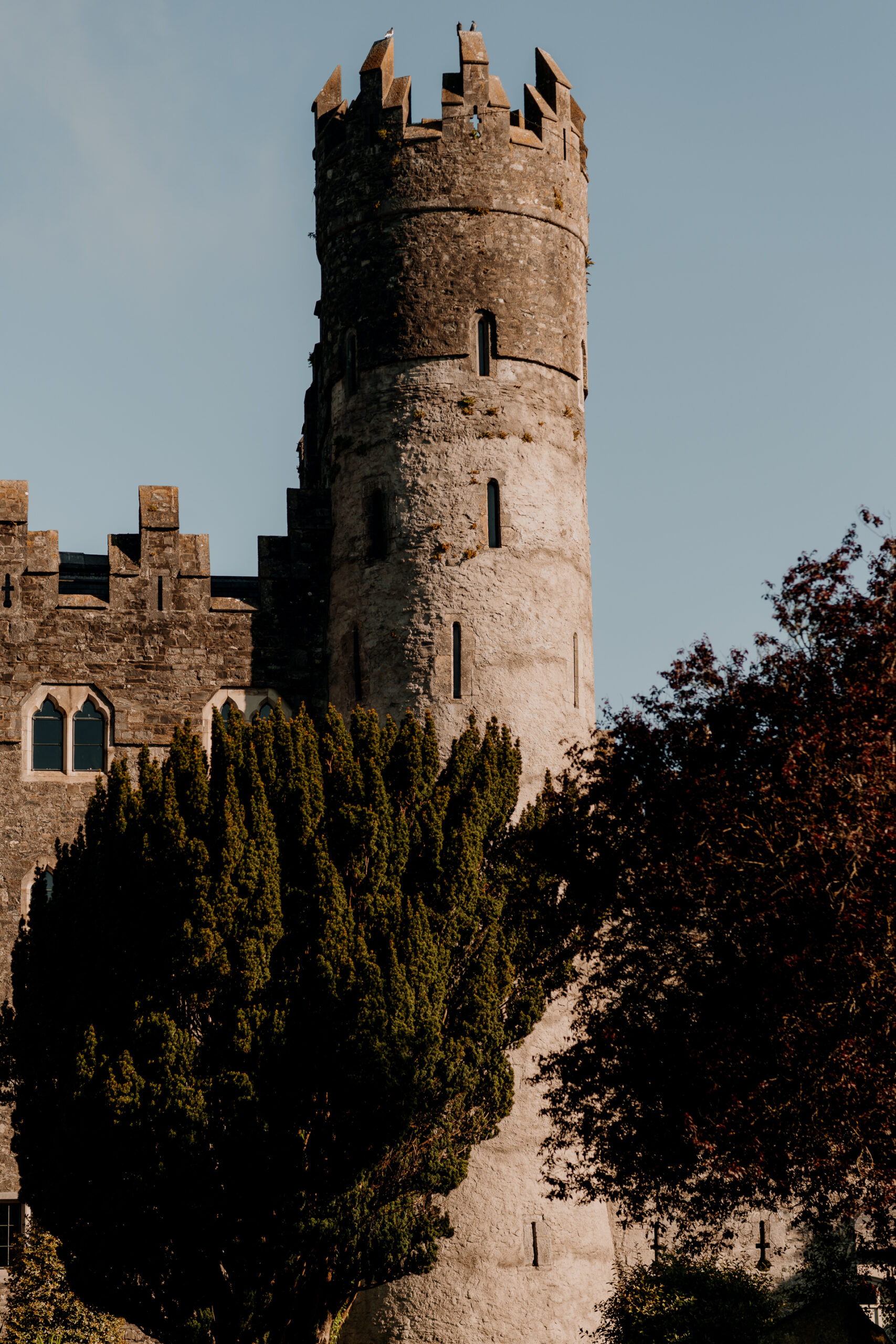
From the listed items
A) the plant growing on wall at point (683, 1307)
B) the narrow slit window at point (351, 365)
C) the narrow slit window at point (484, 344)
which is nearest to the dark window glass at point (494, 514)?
the narrow slit window at point (484, 344)

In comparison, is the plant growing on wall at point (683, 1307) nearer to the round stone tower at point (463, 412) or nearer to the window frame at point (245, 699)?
the round stone tower at point (463, 412)

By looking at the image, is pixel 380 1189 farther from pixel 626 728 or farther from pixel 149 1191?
pixel 626 728

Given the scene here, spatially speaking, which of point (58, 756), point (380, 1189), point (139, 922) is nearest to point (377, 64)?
point (58, 756)

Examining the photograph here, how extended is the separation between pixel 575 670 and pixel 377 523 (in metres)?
4.40

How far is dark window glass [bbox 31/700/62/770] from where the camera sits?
29219 mm

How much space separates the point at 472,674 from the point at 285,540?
5368 millimetres

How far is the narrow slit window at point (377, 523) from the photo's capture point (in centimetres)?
2852

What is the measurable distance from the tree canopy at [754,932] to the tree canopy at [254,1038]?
1861mm

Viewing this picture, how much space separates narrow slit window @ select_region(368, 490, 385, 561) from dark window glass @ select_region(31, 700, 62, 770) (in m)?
6.56

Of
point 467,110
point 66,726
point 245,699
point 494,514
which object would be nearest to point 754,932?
point 494,514

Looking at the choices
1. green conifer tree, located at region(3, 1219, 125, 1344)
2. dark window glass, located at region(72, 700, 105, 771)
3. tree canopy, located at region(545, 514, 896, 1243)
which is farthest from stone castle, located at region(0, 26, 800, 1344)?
tree canopy, located at region(545, 514, 896, 1243)

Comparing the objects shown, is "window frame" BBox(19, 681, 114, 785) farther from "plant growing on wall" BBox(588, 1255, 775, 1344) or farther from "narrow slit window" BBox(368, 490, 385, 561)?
"plant growing on wall" BBox(588, 1255, 775, 1344)

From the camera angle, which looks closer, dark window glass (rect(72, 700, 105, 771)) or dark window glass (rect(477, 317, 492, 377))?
dark window glass (rect(477, 317, 492, 377))

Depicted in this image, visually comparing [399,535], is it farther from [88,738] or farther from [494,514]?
[88,738]
